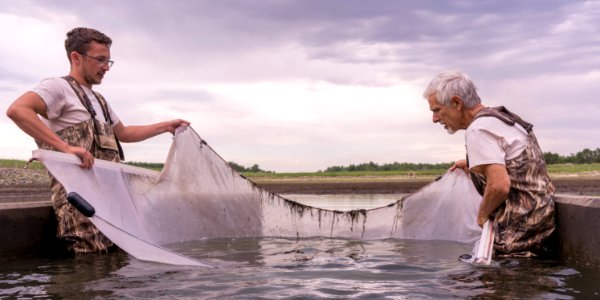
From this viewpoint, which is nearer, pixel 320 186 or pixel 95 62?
pixel 95 62

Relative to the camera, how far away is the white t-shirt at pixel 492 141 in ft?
14.3

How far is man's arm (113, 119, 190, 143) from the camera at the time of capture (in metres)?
6.55

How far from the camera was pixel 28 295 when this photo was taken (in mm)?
4133

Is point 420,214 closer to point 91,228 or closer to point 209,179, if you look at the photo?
point 209,179

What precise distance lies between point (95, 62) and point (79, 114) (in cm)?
51

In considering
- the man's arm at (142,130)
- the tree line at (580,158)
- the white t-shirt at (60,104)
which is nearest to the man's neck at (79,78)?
the white t-shirt at (60,104)

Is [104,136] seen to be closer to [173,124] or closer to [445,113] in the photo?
[173,124]

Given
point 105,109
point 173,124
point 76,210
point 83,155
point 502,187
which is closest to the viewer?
point 502,187

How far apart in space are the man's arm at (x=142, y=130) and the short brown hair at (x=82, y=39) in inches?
39.7

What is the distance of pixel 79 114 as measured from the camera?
561 cm

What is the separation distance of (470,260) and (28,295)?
10.7 feet

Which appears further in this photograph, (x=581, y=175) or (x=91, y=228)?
(x=581, y=175)

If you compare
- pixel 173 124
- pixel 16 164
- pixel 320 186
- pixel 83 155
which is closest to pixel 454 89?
pixel 83 155

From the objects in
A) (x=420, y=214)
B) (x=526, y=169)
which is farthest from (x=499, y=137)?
(x=420, y=214)
